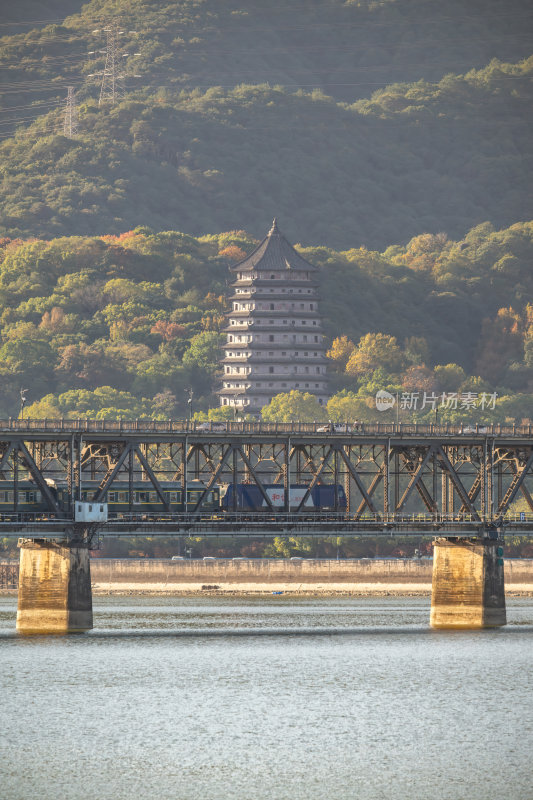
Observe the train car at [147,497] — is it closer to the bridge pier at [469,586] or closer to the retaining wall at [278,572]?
the bridge pier at [469,586]

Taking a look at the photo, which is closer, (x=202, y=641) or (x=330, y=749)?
(x=330, y=749)

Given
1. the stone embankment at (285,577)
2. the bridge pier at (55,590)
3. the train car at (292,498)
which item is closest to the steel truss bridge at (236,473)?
the train car at (292,498)

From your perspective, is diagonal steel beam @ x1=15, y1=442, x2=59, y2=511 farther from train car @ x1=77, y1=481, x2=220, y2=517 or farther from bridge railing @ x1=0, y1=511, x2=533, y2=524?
train car @ x1=77, y1=481, x2=220, y2=517

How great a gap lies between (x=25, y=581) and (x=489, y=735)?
1782 inches

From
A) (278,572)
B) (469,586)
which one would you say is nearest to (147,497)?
(469,586)

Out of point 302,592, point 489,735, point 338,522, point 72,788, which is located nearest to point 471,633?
point 338,522

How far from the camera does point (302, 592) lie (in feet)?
629

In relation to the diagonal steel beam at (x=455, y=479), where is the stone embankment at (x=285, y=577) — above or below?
below

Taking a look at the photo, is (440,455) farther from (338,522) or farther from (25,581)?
(25,581)

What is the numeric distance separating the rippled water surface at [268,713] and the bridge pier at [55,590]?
1.99m

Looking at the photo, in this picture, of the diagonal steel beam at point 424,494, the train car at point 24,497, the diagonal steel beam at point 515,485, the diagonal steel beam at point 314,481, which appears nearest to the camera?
the train car at point 24,497

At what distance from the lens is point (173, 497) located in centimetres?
12862

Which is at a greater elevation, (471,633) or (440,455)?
(440,455)

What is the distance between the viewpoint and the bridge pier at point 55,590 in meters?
117
